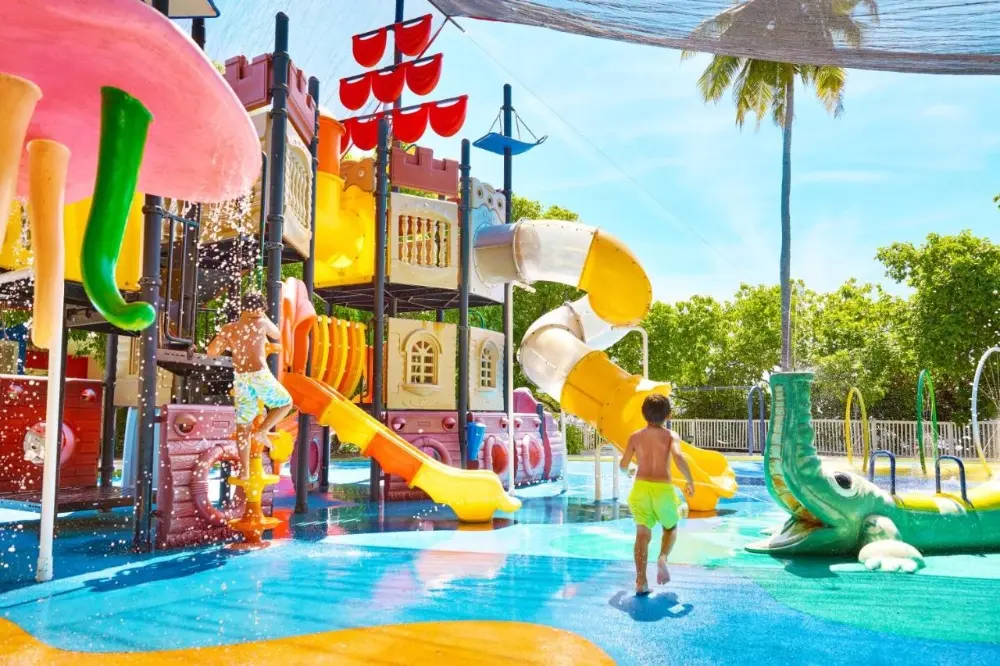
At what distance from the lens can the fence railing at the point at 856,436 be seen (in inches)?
843

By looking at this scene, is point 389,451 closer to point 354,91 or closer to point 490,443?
point 490,443

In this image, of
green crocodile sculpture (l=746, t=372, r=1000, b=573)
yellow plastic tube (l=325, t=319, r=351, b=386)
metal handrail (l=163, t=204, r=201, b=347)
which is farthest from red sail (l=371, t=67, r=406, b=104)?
green crocodile sculpture (l=746, t=372, r=1000, b=573)

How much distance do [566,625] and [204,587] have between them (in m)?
2.72

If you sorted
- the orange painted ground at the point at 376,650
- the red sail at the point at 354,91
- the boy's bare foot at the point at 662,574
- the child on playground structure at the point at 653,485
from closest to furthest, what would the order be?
the orange painted ground at the point at 376,650 → the boy's bare foot at the point at 662,574 → the child on playground structure at the point at 653,485 → the red sail at the point at 354,91

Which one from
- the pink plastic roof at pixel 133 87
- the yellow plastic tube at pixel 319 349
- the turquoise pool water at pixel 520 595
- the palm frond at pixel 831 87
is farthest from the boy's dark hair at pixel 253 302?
the palm frond at pixel 831 87

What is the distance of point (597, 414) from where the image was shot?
33.2 ft

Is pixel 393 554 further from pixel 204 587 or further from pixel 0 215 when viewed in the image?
pixel 0 215

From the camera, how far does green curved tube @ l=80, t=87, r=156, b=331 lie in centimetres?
134

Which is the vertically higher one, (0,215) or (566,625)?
(0,215)

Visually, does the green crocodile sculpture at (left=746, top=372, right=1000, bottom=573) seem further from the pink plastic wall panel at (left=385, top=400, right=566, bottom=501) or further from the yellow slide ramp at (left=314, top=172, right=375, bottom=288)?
the yellow slide ramp at (left=314, top=172, right=375, bottom=288)

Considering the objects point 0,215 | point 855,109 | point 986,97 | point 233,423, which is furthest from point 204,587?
point 855,109

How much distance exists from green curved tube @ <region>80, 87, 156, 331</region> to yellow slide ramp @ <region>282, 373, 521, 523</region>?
796cm

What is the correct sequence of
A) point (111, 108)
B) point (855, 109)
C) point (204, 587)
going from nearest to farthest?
1. point (111, 108)
2. point (204, 587)
3. point (855, 109)

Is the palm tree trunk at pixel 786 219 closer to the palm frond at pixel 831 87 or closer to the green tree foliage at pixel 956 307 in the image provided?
the palm frond at pixel 831 87
